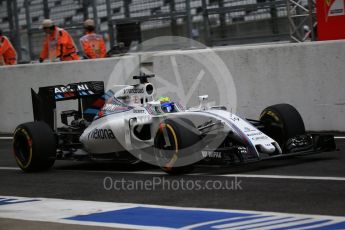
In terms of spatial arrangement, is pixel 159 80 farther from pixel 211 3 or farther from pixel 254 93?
pixel 211 3

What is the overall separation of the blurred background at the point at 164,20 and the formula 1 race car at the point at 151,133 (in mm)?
5186

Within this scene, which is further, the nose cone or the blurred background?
the blurred background

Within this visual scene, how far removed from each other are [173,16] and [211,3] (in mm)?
836

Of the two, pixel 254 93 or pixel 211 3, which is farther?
pixel 211 3

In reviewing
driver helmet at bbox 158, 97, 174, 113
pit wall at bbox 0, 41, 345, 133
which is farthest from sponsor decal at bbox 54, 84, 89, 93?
driver helmet at bbox 158, 97, 174, 113

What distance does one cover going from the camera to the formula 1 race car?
9.16 m

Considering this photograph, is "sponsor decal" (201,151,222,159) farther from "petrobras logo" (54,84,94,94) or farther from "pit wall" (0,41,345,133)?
"pit wall" (0,41,345,133)

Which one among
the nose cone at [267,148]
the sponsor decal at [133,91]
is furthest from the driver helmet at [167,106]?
the nose cone at [267,148]

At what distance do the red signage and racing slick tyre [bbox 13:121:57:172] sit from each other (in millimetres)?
5734

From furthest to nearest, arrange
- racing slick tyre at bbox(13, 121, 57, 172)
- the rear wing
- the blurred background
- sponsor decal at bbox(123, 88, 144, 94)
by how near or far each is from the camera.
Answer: the blurred background → the rear wing → racing slick tyre at bbox(13, 121, 57, 172) → sponsor decal at bbox(123, 88, 144, 94)

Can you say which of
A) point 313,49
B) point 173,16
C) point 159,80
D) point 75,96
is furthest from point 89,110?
point 173,16

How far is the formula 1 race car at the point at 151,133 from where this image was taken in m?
9.16

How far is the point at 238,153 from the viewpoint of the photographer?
8.99 meters

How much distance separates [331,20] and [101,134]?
558cm
